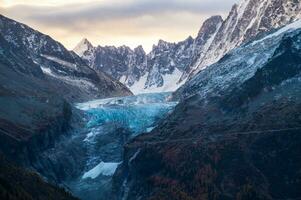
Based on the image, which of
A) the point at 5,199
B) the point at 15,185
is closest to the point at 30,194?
the point at 15,185

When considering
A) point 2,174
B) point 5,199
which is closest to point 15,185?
point 2,174

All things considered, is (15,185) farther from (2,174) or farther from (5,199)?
(5,199)

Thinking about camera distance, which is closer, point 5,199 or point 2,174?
point 5,199

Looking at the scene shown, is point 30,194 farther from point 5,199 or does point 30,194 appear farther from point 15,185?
point 5,199

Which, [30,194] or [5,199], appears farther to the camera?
[30,194]

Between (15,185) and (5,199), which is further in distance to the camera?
(15,185)

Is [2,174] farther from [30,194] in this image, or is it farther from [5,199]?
[5,199]
